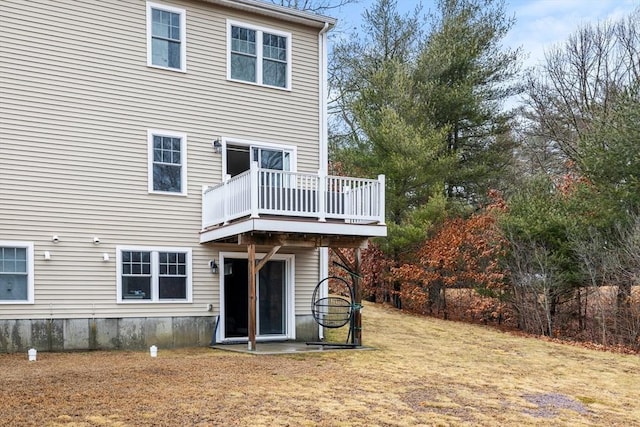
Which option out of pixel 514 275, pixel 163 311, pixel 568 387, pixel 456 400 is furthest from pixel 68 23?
pixel 514 275

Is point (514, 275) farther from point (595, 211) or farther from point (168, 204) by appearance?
point (168, 204)

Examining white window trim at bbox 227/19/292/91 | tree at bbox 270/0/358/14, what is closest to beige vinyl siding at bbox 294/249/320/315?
white window trim at bbox 227/19/292/91

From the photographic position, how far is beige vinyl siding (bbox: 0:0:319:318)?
11070 mm

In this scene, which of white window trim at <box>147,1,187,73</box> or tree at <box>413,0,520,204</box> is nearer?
white window trim at <box>147,1,187,73</box>

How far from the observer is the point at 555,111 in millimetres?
23266

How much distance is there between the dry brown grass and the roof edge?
7.23 meters

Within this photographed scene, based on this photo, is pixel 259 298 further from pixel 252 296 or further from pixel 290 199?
pixel 290 199

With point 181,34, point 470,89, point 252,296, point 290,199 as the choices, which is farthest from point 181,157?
point 470,89

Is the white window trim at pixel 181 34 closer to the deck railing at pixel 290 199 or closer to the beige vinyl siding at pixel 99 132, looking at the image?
the beige vinyl siding at pixel 99 132

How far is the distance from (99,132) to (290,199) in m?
4.00

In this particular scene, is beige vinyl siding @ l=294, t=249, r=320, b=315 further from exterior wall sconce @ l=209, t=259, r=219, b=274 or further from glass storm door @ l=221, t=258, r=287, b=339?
exterior wall sconce @ l=209, t=259, r=219, b=274

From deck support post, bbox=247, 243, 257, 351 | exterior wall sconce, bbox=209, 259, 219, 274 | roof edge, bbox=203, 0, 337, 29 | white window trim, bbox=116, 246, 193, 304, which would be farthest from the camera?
roof edge, bbox=203, 0, 337, 29

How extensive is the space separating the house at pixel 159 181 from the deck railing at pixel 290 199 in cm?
4

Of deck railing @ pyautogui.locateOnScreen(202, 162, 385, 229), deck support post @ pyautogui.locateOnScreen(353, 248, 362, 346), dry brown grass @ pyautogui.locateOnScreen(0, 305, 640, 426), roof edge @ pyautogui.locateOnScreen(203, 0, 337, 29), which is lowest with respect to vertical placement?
dry brown grass @ pyautogui.locateOnScreen(0, 305, 640, 426)
